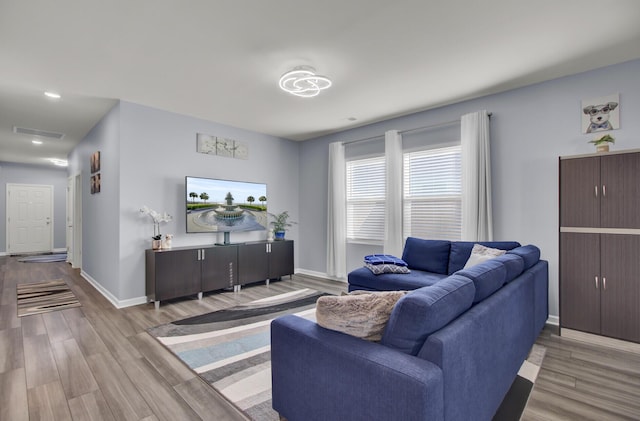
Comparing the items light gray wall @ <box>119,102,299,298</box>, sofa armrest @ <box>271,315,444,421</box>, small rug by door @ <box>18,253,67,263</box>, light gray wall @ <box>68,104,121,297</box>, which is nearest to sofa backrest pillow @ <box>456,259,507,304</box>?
sofa armrest @ <box>271,315,444,421</box>

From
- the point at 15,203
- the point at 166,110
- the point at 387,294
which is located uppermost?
the point at 166,110

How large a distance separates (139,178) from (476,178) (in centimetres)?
442

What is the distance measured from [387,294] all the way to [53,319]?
13.2ft

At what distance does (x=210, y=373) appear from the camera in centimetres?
Answer: 237

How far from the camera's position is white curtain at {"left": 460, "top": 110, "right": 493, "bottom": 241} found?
3.84 m

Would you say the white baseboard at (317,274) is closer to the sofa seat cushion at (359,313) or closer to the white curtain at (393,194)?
the white curtain at (393,194)

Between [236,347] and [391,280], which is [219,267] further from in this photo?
[391,280]

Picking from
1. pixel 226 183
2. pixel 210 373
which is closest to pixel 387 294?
pixel 210 373

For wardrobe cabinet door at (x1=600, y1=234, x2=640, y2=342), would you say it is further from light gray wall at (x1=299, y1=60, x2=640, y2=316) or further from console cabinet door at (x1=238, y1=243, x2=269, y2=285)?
console cabinet door at (x1=238, y1=243, x2=269, y2=285)

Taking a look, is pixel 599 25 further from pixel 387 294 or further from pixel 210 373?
pixel 210 373

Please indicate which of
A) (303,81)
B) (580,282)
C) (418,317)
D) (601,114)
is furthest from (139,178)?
(601,114)

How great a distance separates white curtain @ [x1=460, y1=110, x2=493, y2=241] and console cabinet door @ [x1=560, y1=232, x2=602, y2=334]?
2.73 ft

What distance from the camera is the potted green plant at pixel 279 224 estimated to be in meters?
5.67

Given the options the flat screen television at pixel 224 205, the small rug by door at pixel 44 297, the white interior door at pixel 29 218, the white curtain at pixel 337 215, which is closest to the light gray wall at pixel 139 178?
the flat screen television at pixel 224 205
